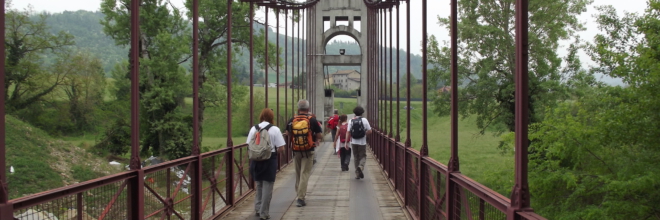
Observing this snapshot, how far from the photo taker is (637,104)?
12688mm

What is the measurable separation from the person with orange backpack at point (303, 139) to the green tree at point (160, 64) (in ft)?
51.9

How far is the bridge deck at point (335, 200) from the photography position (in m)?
6.69

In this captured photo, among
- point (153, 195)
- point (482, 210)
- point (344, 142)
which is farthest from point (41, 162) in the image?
point (482, 210)

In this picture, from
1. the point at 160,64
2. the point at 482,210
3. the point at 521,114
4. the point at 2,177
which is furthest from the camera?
the point at 160,64

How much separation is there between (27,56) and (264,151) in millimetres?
24328

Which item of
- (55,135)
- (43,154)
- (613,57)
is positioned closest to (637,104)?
(613,57)

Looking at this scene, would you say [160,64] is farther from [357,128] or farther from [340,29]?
[340,29]

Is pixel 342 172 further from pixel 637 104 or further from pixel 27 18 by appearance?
pixel 27 18

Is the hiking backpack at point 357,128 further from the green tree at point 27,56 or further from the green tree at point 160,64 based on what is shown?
the green tree at point 27,56

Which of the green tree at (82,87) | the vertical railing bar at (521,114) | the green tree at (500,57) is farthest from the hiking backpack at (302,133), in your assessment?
the green tree at (82,87)

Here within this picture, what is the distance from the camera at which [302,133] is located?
689cm

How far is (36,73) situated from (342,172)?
19996mm

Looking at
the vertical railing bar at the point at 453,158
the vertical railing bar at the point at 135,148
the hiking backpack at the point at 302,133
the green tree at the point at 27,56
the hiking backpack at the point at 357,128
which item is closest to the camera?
the vertical railing bar at the point at 135,148

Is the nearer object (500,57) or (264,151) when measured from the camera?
(264,151)
